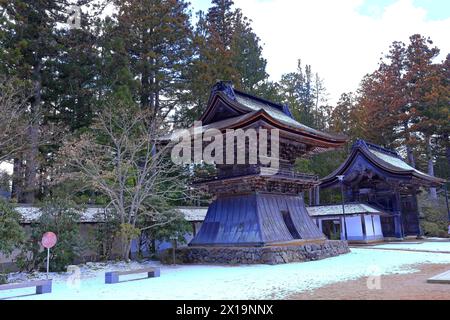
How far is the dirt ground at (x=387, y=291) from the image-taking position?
7.31 meters

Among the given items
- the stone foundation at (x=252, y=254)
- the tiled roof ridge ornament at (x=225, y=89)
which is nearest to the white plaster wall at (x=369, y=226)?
the stone foundation at (x=252, y=254)

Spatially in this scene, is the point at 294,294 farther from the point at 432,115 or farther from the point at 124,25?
the point at 432,115

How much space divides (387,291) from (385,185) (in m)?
Result: 23.5

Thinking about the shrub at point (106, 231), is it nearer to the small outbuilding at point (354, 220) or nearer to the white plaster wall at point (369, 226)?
the small outbuilding at point (354, 220)

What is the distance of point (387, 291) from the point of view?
26.2ft

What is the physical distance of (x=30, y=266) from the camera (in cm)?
1312

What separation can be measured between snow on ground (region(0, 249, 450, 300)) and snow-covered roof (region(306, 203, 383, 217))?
13.6 meters

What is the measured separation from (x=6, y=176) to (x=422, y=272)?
1731cm

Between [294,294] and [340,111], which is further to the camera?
[340,111]

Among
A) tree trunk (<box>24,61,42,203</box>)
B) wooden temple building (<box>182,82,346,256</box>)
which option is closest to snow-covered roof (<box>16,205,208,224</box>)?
tree trunk (<box>24,61,42,203</box>)

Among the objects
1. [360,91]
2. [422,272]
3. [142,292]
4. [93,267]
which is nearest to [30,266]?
[93,267]

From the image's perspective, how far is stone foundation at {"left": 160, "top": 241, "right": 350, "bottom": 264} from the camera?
46.6ft

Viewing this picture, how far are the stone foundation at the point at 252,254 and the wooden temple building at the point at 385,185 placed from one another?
13332mm

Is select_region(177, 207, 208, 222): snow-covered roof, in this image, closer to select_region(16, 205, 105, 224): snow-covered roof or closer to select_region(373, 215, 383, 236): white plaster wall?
select_region(16, 205, 105, 224): snow-covered roof
